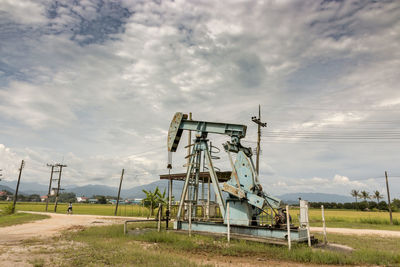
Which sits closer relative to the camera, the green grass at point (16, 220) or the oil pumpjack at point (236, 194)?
the oil pumpjack at point (236, 194)

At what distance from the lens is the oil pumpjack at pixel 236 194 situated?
10.1 meters

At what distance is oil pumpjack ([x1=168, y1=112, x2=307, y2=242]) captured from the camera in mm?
10117

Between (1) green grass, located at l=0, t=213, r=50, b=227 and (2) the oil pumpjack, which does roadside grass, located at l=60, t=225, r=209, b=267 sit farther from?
(1) green grass, located at l=0, t=213, r=50, b=227

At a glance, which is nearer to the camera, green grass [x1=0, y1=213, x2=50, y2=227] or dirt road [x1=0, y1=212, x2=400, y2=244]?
dirt road [x1=0, y1=212, x2=400, y2=244]

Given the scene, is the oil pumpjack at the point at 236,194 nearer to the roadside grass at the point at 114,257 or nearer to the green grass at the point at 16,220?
the roadside grass at the point at 114,257

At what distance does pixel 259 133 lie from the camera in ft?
67.4

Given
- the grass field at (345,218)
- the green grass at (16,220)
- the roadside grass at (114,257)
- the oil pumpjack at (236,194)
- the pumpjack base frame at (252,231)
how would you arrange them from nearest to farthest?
1. the roadside grass at (114,257)
2. the pumpjack base frame at (252,231)
3. the oil pumpjack at (236,194)
4. the green grass at (16,220)
5. the grass field at (345,218)

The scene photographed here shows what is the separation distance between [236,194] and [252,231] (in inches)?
58.6

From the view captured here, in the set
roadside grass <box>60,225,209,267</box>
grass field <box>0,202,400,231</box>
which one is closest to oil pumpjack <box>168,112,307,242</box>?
grass field <box>0,202,400,231</box>

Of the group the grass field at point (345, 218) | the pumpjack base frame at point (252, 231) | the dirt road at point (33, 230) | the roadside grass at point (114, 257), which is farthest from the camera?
the grass field at point (345, 218)

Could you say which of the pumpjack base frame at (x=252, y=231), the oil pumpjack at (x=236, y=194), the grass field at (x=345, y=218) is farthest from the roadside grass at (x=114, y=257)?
the grass field at (x=345, y=218)

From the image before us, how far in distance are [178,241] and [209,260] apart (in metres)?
2.89

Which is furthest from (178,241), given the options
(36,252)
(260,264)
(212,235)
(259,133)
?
(259,133)

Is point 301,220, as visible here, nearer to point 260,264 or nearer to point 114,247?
point 260,264
